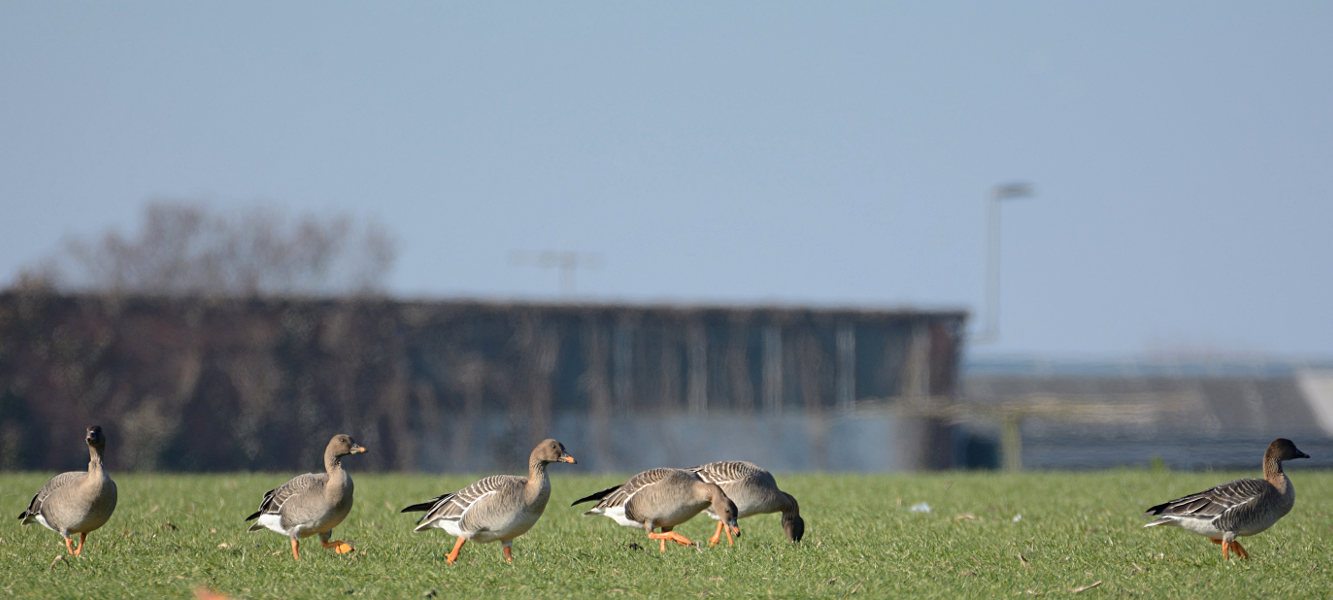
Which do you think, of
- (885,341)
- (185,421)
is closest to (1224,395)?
(885,341)

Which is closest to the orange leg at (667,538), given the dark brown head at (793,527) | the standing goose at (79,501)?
the dark brown head at (793,527)

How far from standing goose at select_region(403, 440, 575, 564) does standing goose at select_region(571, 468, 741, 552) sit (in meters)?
1.02

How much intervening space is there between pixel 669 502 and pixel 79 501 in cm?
508

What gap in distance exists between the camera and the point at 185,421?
39031mm

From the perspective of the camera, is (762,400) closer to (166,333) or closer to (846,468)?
(846,468)

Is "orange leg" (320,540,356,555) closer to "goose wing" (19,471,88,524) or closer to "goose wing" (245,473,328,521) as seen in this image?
"goose wing" (245,473,328,521)

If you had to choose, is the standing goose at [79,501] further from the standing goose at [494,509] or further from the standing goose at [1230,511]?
the standing goose at [1230,511]

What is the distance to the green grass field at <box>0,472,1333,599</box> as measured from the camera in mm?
9734

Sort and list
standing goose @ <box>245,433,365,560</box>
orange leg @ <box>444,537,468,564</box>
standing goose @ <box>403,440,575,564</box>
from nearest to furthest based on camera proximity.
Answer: standing goose @ <box>403,440,575,564</box> < orange leg @ <box>444,537,468,564</box> < standing goose @ <box>245,433,365,560</box>

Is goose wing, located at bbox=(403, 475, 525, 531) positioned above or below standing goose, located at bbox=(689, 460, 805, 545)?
above

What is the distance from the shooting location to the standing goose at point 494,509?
11.0 meters

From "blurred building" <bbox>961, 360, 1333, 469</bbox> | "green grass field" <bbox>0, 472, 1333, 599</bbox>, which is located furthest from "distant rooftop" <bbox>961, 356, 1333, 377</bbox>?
"green grass field" <bbox>0, 472, 1333, 599</bbox>

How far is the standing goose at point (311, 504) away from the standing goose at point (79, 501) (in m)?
1.31

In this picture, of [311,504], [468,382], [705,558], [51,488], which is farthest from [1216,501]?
[468,382]
